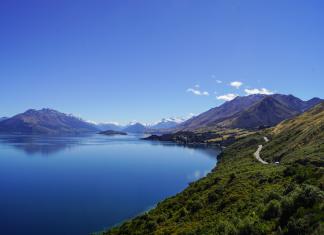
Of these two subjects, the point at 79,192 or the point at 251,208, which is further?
the point at 79,192

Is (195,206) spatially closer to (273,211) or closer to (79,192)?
(273,211)

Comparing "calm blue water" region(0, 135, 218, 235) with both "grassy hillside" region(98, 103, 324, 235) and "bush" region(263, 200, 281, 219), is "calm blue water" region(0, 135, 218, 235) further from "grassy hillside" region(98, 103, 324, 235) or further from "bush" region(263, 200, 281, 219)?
"bush" region(263, 200, 281, 219)

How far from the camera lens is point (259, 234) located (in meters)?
27.1

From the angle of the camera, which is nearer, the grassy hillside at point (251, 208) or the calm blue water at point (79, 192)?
the grassy hillside at point (251, 208)

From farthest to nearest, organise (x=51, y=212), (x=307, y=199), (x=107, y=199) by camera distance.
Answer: (x=107, y=199)
(x=51, y=212)
(x=307, y=199)

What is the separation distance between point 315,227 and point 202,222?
24095 millimetres

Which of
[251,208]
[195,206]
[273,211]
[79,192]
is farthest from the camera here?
[79,192]

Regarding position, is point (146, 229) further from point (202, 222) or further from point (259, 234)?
point (259, 234)

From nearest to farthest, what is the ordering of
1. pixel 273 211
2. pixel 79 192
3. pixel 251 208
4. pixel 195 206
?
1. pixel 273 211
2. pixel 251 208
3. pixel 195 206
4. pixel 79 192

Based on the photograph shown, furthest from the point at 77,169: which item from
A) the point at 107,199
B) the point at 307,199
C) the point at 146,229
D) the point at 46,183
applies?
the point at 307,199

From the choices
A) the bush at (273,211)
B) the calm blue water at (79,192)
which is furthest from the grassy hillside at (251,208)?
the calm blue water at (79,192)

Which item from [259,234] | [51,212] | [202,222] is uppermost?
[259,234]

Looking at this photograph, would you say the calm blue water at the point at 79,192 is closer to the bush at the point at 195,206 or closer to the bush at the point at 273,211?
the bush at the point at 195,206

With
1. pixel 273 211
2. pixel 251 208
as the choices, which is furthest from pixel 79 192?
pixel 273 211
